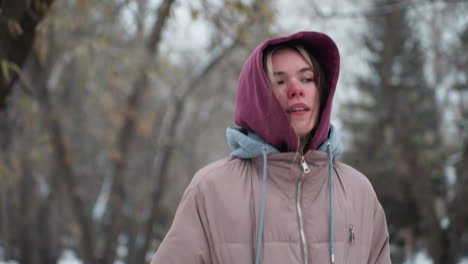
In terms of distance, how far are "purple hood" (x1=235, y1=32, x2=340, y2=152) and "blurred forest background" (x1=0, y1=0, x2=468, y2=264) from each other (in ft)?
6.28

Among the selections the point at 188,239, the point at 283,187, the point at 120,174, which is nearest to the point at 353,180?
the point at 283,187

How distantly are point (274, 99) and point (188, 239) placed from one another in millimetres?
545

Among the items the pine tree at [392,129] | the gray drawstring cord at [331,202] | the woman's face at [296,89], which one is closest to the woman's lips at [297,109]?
the woman's face at [296,89]

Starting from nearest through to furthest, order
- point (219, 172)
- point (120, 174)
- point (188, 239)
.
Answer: point (188, 239), point (219, 172), point (120, 174)

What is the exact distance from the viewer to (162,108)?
1611cm

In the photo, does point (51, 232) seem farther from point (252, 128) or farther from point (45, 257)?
point (252, 128)

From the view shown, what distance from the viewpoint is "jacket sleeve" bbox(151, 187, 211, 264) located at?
1.69m

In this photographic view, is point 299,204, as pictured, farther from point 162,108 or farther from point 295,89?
point 162,108

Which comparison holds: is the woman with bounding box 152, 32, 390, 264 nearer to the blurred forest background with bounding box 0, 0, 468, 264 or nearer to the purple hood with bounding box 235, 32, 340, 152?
the purple hood with bounding box 235, 32, 340, 152

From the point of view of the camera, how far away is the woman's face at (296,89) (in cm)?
190

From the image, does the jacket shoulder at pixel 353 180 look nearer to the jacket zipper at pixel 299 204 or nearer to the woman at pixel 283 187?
the woman at pixel 283 187

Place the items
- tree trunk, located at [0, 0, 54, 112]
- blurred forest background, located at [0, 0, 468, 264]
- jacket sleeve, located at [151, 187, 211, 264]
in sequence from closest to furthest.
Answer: jacket sleeve, located at [151, 187, 211, 264]
tree trunk, located at [0, 0, 54, 112]
blurred forest background, located at [0, 0, 468, 264]

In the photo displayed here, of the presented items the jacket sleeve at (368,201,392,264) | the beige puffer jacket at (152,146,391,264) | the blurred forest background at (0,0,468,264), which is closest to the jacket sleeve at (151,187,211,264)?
the beige puffer jacket at (152,146,391,264)

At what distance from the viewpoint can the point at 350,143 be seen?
19562 millimetres
